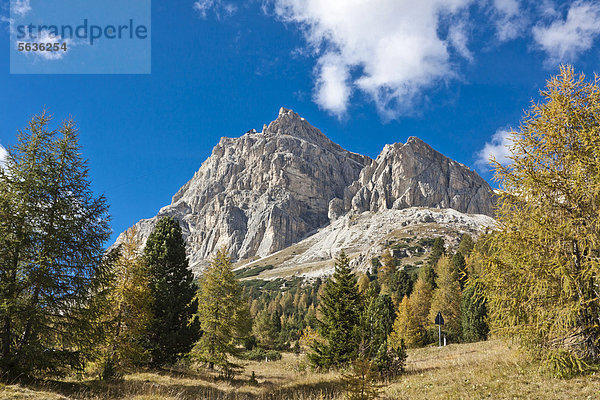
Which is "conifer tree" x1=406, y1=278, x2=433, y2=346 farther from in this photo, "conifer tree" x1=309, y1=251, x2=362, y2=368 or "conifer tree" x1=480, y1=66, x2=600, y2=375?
"conifer tree" x1=480, y1=66, x2=600, y2=375

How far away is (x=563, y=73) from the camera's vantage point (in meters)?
12.4

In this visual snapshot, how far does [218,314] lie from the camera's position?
2500 cm

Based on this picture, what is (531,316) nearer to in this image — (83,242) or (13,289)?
(83,242)

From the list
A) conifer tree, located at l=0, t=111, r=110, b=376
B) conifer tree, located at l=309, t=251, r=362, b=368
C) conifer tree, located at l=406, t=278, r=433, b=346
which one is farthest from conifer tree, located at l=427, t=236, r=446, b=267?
conifer tree, located at l=0, t=111, r=110, b=376

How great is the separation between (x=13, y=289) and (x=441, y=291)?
1919 inches

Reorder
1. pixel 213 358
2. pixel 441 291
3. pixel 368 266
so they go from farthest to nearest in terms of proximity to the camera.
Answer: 1. pixel 368 266
2. pixel 441 291
3. pixel 213 358

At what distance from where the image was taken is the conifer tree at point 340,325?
21844 millimetres

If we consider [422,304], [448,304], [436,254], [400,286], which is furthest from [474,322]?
[436,254]

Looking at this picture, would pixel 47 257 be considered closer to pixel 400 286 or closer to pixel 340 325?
pixel 340 325

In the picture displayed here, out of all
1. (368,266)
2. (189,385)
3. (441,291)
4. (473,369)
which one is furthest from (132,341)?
(368,266)

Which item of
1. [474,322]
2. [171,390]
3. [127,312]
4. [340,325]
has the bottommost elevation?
[474,322]

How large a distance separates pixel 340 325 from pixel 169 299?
470 inches

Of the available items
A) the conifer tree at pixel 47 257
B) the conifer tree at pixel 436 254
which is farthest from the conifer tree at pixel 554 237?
the conifer tree at pixel 436 254

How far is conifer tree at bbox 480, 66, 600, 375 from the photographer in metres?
10.6
